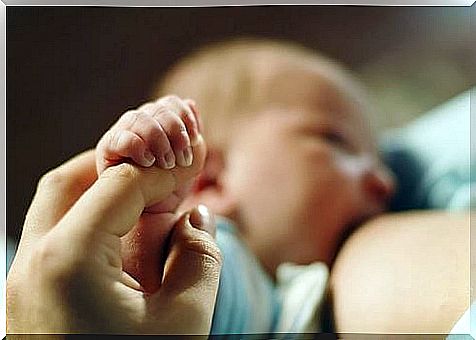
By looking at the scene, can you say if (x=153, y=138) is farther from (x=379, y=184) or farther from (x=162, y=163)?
(x=379, y=184)

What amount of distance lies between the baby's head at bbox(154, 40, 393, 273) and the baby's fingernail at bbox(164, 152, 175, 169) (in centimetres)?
7

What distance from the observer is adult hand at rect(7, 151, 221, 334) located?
1088mm

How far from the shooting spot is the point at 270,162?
1.19 meters

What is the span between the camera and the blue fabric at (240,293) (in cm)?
115

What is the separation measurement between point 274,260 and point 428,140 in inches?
10.6

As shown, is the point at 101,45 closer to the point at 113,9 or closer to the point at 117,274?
the point at 113,9

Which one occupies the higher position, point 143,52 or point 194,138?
point 143,52

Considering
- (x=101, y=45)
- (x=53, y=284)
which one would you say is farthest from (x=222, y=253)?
(x=101, y=45)

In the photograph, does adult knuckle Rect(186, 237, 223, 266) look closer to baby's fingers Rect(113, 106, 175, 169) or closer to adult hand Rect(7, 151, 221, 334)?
adult hand Rect(7, 151, 221, 334)

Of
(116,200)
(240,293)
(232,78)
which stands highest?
(232,78)

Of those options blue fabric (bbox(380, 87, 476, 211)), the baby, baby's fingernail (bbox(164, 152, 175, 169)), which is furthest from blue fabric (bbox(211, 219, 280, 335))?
blue fabric (bbox(380, 87, 476, 211))

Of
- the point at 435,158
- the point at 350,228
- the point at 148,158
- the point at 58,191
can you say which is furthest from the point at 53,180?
the point at 435,158

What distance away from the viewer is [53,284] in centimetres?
110

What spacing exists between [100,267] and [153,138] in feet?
0.58
